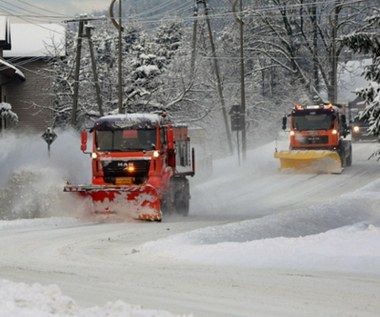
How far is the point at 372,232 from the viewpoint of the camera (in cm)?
1491

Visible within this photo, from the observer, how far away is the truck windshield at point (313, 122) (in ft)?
116

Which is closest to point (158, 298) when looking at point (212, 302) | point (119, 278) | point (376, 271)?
point (212, 302)

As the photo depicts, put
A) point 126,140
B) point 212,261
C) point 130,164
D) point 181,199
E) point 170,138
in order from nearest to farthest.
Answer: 1. point 212,261
2. point 130,164
3. point 126,140
4. point 170,138
5. point 181,199

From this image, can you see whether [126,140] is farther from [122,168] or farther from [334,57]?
[334,57]

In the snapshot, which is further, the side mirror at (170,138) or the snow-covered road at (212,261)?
the side mirror at (170,138)

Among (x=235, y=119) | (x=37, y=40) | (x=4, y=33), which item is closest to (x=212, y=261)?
(x=235, y=119)

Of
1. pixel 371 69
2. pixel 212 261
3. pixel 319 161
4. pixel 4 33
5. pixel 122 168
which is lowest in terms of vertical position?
pixel 319 161

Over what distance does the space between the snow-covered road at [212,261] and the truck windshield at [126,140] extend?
1.82 m

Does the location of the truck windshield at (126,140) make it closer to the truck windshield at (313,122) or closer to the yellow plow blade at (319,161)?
the yellow plow blade at (319,161)

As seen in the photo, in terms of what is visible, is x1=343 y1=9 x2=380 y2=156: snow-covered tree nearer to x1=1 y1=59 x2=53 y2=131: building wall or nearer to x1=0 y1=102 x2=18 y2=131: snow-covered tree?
x1=0 y1=102 x2=18 y2=131: snow-covered tree

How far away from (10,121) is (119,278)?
36.0m

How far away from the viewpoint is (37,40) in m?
56.4

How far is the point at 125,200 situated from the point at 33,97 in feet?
117

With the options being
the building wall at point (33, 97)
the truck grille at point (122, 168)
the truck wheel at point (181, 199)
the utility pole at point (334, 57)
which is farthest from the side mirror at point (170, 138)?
the building wall at point (33, 97)
